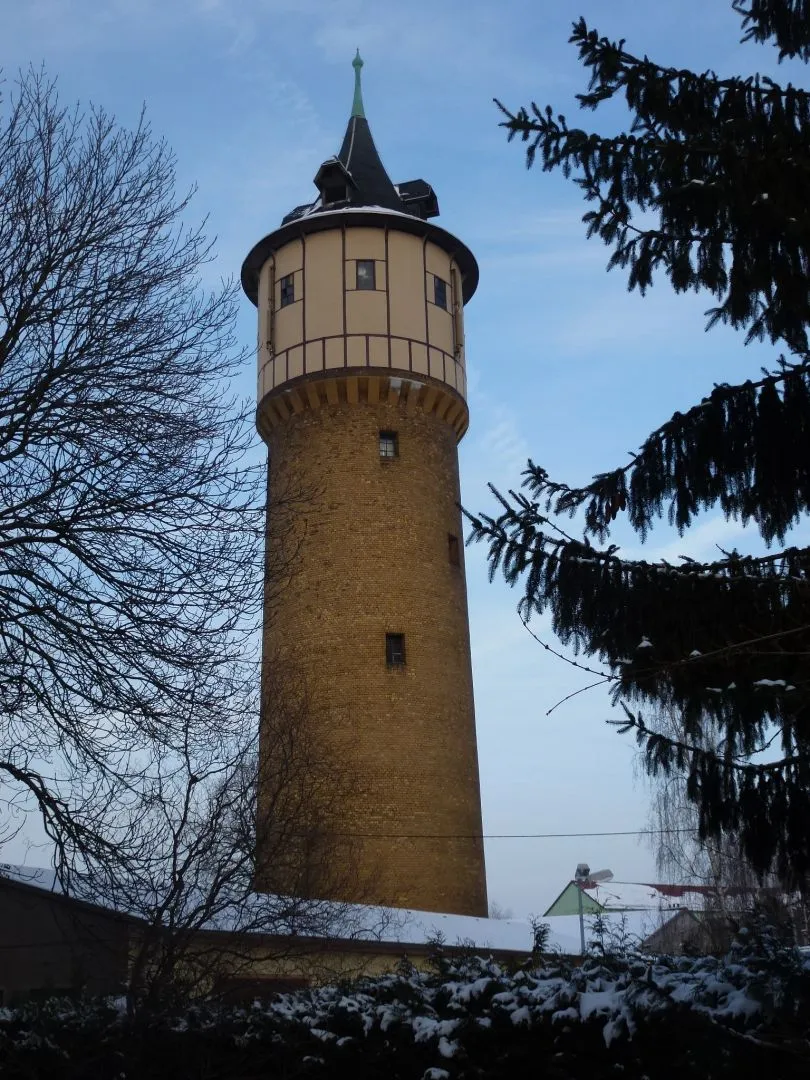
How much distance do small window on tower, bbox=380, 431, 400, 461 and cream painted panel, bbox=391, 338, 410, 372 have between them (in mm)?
1297

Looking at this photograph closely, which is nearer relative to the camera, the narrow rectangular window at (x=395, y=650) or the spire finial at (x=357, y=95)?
the narrow rectangular window at (x=395, y=650)

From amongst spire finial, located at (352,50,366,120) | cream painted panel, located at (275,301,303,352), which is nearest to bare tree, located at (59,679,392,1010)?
cream painted panel, located at (275,301,303,352)

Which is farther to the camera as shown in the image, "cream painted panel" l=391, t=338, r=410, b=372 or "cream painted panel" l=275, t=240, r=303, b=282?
"cream painted panel" l=275, t=240, r=303, b=282

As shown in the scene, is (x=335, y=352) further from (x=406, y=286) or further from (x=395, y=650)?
(x=395, y=650)

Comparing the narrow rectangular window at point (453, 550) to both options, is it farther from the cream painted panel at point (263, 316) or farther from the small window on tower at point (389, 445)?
the cream painted panel at point (263, 316)

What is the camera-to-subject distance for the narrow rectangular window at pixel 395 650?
20.6 meters

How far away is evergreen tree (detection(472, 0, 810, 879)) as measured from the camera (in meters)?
5.02

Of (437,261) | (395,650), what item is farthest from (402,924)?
(437,261)

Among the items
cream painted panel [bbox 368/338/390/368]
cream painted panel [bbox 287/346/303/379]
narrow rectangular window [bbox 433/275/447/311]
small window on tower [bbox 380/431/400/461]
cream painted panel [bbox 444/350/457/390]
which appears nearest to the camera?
small window on tower [bbox 380/431/400/461]

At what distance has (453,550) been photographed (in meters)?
22.5

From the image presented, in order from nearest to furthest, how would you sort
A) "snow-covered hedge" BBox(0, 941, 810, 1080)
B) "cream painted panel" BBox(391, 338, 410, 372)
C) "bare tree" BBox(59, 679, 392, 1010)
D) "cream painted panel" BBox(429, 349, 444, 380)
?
"snow-covered hedge" BBox(0, 941, 810, 1080)
"bare tree" BBox(59, 679, 392, 1010)
"cream painted panel" BBox(391, 338, 410, 372)
"cream painted panel" BBox(429, 349, 444, 380)

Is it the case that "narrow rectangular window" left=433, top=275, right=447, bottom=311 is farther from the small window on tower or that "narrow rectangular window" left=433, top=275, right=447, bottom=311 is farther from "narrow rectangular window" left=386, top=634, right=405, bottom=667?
"narrow rectangular window" left=386, top=634, right=405, bottom=667

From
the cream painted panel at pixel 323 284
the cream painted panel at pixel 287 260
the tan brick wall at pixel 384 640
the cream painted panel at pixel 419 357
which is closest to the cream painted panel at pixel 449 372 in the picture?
the cream painted panel at pixel 419 357

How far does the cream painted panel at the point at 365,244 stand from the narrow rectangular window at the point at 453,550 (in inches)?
225
